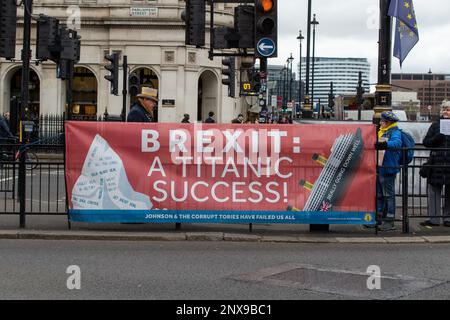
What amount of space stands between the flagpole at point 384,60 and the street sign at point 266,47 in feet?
6.90

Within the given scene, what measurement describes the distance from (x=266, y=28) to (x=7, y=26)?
16.4 ft

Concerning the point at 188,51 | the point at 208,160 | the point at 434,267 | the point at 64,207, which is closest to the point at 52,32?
the point at 64,207

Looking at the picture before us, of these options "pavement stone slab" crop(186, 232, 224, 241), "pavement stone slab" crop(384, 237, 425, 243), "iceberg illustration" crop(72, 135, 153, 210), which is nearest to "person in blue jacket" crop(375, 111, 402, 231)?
"pavement stone slab" crop(384, 237, 425, 243)

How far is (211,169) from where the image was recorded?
32.0 feet

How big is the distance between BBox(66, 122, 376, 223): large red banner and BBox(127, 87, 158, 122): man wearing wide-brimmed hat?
1.12 metres

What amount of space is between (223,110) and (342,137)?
3746cm

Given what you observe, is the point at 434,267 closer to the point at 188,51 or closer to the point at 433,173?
the point at 433,173

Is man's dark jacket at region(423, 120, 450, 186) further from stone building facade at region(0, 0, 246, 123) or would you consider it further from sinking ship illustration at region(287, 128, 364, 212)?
stone building facade at region(0, 0, 246, 123)

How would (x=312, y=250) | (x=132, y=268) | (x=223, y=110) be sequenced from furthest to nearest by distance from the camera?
1. (x=223, y=110)
2. (x=312, y=250)
3. (x=132, y=268)

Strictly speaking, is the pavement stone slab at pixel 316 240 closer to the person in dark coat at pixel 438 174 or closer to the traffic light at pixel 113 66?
the person in dark coat at pixel 438 174

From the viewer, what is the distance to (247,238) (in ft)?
31.3

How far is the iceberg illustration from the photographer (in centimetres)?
974

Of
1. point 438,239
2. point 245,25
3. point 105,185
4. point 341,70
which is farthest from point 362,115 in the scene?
point 341,70

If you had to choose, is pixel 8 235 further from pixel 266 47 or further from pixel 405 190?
pixel 266 47
